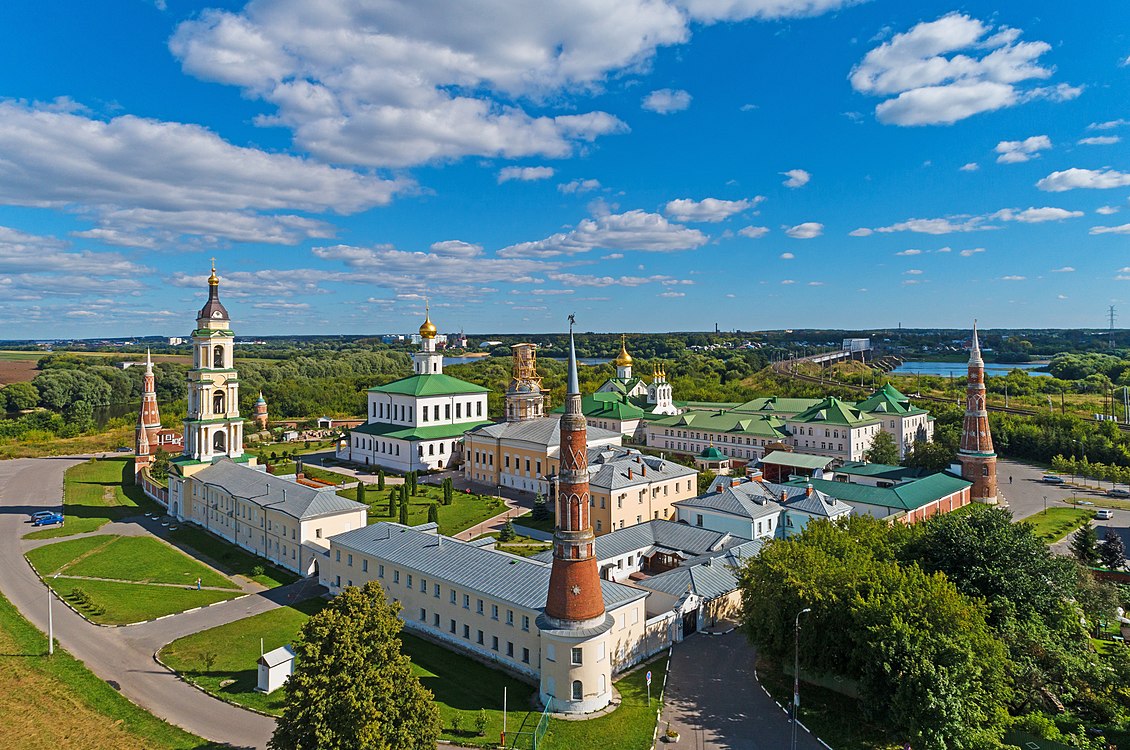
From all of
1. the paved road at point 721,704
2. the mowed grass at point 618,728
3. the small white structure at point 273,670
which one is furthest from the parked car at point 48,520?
the paved road at point 721,704

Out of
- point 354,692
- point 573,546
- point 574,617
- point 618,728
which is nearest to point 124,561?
point 354,692

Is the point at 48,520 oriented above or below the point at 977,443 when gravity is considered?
below

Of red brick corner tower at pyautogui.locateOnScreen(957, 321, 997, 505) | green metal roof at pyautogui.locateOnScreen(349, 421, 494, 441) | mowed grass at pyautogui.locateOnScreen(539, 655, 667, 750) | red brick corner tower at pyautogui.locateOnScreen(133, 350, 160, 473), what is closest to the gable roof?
red brick corner tower at pyautogui.locateOnScreen(133, 350, 160, 473)

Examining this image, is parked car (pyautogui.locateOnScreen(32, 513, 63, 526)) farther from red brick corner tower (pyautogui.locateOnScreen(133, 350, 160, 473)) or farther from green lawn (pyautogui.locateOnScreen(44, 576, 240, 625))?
green lawn (pyautogui.locateOnScreen(44, 576, 240, 625))

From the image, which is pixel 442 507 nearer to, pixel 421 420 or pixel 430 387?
pixel 421 420

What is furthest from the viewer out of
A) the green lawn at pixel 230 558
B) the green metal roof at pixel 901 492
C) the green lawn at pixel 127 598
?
the green metal roof at pixel 901 492

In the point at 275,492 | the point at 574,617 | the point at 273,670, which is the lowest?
the point at 273,670

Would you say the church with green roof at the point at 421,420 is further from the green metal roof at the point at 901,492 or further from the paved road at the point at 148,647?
the green metal roof at the point at 901,492

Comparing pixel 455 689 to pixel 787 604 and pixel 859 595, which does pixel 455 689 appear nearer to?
pixel 787 604
